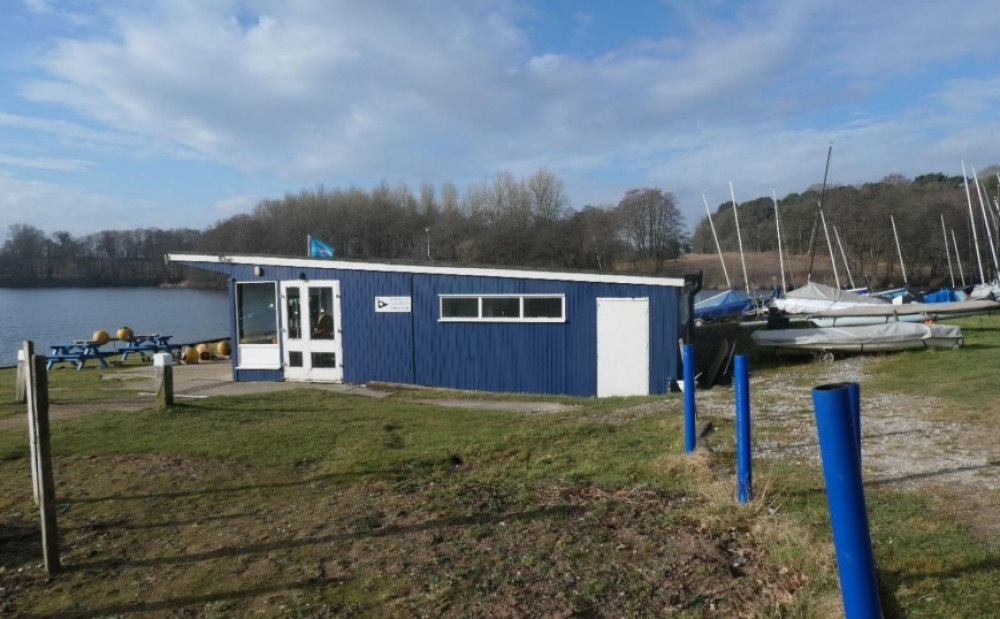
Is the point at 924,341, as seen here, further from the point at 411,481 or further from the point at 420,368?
the point at 411,481

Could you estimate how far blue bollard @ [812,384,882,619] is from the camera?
245cm

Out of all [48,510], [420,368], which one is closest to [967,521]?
[48,510]

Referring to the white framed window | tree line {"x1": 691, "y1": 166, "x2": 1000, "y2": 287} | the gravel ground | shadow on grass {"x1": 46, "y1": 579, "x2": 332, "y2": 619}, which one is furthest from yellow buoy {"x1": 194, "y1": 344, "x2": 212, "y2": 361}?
tree line {"x1": 691, "y1": 166, "x2": 1000, "y2": 287}

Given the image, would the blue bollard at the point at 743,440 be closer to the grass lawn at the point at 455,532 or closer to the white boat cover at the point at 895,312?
the grass lawn at the point at 455,532

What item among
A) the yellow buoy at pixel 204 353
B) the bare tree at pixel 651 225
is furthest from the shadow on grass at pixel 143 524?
the bare tree at pixel 651 225

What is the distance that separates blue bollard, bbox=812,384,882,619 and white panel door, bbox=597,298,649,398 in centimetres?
1060

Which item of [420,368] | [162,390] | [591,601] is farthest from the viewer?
[420,368]

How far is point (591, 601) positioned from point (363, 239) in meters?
69.1

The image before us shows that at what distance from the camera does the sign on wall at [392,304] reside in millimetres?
14461

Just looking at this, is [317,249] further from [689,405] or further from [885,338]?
[689,405]

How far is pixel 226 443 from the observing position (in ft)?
25.3

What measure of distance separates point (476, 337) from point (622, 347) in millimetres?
2914

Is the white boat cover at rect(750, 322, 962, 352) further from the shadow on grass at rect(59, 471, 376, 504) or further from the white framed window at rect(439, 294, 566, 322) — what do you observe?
the shadow on grass at rect(59, 471, 376, 504)

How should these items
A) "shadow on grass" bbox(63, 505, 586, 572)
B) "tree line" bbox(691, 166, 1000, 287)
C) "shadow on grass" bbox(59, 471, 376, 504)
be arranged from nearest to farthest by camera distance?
"shadow on grass" bbox(63, 505, 586, 572) → "shadow on grass" bbox(59, 471, 376, 504) → "tree line" bbox(691, 166, 1000, 287)
